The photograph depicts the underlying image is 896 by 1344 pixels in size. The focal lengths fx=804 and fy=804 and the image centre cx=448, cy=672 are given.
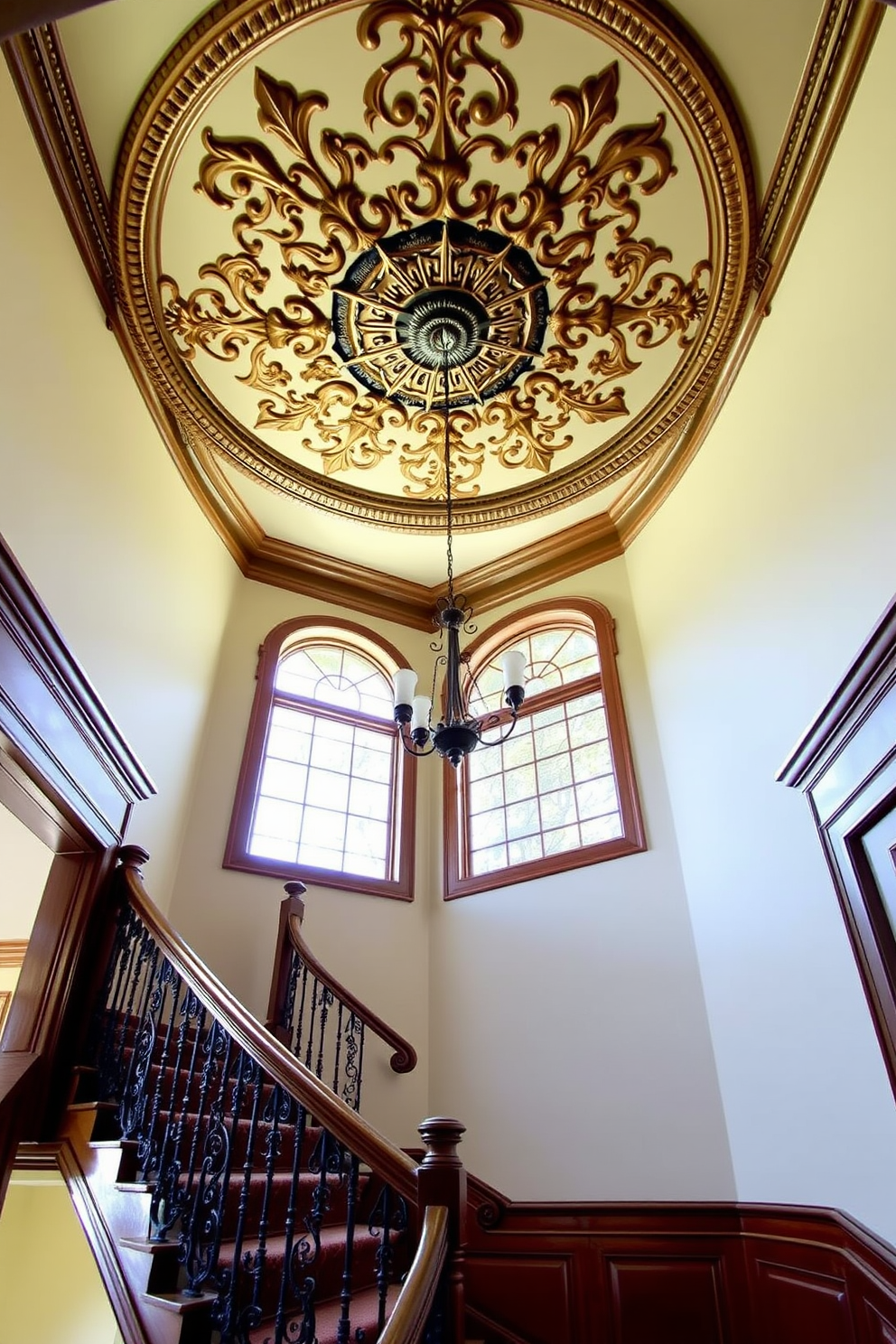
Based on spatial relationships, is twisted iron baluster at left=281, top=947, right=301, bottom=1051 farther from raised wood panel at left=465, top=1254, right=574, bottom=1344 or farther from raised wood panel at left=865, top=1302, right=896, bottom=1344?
raised wood panel at left=865, top=1302, right=896, bottom=1344

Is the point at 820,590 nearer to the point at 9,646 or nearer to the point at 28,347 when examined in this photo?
the point at 9,646

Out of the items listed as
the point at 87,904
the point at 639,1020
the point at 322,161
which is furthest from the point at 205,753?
the point at 322,161

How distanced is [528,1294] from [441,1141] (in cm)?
245

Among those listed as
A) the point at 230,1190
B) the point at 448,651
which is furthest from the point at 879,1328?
the point at 448,651

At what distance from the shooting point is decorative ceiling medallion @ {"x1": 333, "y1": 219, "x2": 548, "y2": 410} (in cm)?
412

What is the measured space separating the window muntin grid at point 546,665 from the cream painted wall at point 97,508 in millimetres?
2131

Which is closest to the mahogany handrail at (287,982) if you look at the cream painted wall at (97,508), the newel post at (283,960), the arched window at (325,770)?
the newel post at (283,960)

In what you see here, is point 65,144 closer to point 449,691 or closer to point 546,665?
point 449,691

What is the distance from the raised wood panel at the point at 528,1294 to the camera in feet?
12.4

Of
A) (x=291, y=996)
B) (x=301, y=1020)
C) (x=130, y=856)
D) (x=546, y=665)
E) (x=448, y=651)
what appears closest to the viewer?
(x=130, y=856)

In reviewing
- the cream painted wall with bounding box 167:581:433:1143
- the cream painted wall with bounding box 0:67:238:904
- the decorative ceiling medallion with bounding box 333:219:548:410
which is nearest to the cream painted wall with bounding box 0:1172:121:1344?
the cream painted wall with bounding box 167:581:433:1143

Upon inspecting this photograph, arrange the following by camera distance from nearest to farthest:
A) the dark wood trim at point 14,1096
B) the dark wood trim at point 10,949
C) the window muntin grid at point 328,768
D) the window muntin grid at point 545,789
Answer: the dark wood trim at point 14,1096 → the window muntin grid at point 545,789 → the window muntin grid at point 328,768 → the dark wood trim at point 10,949

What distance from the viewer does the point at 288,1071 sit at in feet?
8.10

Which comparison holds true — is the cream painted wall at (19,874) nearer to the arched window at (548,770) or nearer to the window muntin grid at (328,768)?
the window muntin grid at (328,768)
